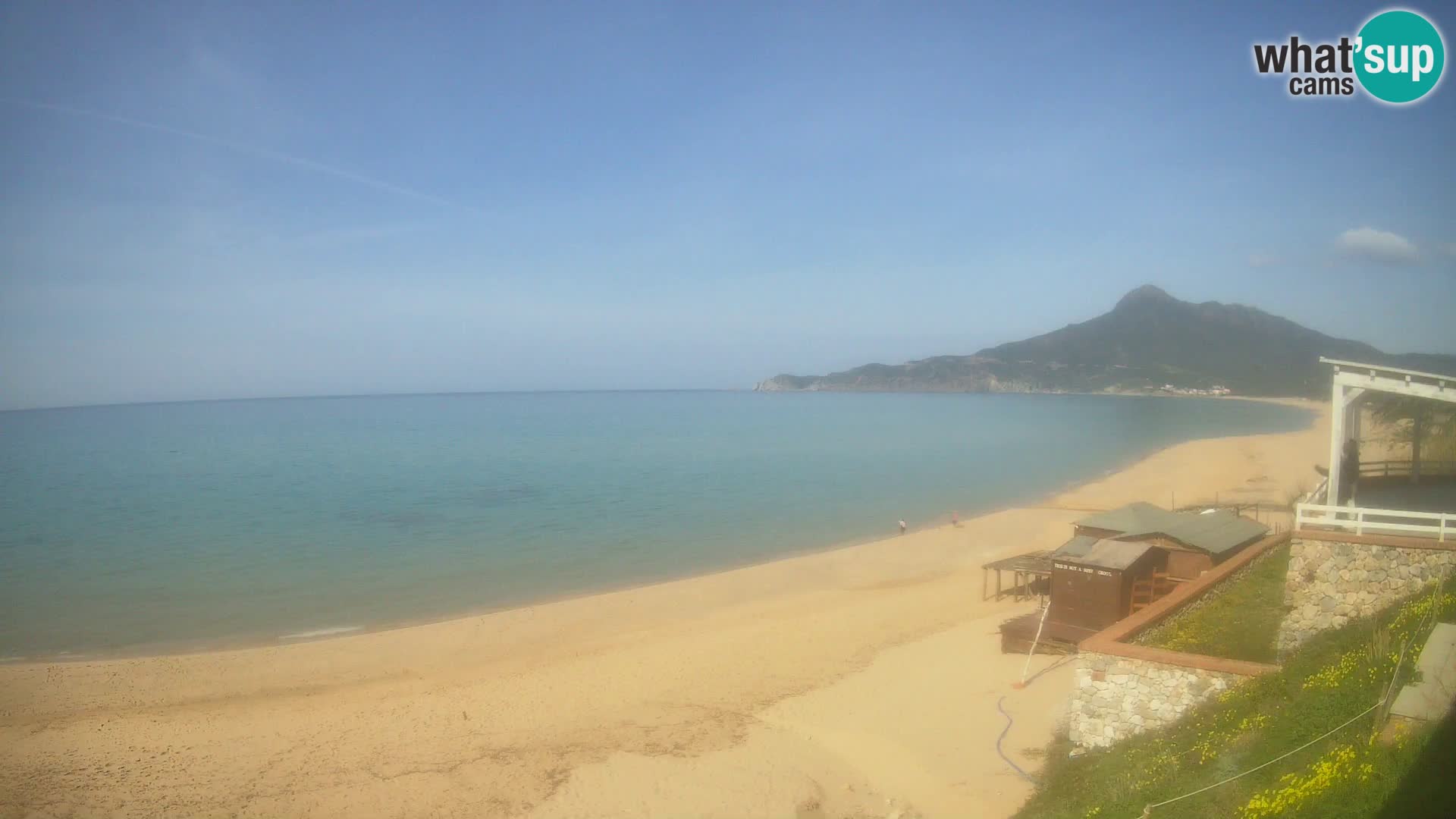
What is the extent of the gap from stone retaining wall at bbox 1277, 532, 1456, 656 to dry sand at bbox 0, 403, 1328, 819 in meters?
4.11

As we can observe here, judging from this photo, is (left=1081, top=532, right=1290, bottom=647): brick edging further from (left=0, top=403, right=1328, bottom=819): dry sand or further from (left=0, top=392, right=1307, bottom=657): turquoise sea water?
(left=0, top=392, right=1307, bottom=657): turquoise sea water

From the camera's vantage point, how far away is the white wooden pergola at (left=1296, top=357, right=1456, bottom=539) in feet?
34.7

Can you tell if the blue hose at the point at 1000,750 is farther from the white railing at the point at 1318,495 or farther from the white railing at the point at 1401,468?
the white railing at the point at 1401,468

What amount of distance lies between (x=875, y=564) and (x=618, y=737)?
16702 mm

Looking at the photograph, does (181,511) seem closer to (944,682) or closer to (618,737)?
(618,737)

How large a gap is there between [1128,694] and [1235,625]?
11.4 ft

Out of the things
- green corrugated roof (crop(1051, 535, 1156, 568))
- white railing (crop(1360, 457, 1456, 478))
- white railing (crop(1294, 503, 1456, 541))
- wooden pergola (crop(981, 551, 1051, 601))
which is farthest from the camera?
wooden pergola (crop(981, 551, 1051, 601))

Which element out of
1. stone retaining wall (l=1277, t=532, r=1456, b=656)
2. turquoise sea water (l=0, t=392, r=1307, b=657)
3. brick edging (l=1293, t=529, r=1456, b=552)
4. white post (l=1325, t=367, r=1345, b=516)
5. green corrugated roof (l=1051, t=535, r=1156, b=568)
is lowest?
turquoise sea water (l=0, t=392, r=1307, b=657)

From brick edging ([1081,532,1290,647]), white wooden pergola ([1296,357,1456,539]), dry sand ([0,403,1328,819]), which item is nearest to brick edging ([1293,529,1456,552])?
white wooden pergola ([1296,357,1456,539])

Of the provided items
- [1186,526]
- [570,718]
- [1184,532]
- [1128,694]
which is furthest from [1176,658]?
[570,718]

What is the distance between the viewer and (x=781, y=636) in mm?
19578

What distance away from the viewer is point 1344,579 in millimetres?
10633

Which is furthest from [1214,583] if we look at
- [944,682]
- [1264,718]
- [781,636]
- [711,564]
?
[711,564]

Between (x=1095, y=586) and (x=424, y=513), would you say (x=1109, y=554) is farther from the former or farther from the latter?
(x=424, y=513)
